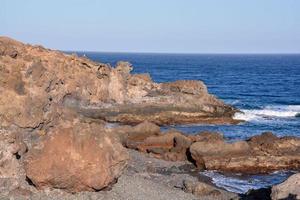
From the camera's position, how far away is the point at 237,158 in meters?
37.1

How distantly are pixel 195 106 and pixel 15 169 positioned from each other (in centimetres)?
3976

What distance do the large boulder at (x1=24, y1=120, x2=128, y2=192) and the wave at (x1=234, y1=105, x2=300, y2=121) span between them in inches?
1623

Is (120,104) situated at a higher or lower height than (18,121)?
lower

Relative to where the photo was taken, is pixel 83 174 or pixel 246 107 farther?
pixel 246 107

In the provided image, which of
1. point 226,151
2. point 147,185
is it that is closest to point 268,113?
point 226,151

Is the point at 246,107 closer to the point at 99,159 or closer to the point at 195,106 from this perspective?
the point at 195,106

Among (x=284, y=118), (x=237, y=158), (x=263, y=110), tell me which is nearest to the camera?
(x=237, y=158)

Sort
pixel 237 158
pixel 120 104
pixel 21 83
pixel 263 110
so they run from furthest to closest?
pixel 263 110 < pixel 120 104 < pixel 237 158 < pixel 21 83

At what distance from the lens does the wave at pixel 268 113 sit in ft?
212

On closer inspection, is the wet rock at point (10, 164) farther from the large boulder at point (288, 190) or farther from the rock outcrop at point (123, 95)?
the rock outcrop at point (123, 95)

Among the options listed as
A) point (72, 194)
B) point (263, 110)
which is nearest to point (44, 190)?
point (72, 194)

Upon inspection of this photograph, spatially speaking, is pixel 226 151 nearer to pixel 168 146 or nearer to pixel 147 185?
pixel 168 146

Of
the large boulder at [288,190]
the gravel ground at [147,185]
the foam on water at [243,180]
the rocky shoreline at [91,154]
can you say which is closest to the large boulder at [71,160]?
the rocky shoreline at [91,154]

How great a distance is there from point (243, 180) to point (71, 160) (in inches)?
589
